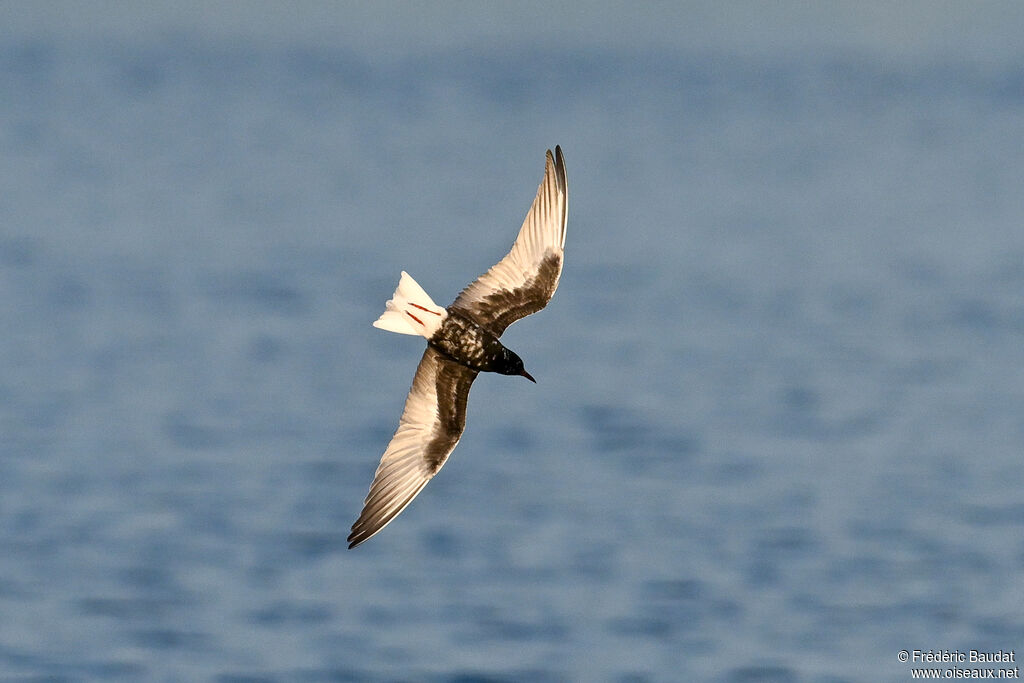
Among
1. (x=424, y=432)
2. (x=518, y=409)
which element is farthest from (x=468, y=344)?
(x=518, y=409)

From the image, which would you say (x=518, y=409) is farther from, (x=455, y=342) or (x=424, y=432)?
(x=455, y=342)

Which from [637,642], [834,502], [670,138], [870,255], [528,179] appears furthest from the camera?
[670,138]

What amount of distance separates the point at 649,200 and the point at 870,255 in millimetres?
5436

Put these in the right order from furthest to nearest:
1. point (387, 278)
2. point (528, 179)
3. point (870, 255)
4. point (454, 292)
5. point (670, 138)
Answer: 1. point (670, 138)
2. point (528, 179)
3. point (870, 255)
4. point (387, 278)
5. point (454, 292)

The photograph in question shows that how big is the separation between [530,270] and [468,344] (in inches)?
44.3

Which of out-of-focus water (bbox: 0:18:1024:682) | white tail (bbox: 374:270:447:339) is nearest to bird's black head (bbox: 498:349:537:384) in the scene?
white tail (bbox: 374:270:447:339)

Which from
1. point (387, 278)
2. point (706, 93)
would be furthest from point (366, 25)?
point (387, 278)

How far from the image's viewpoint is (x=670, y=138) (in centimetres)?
4978

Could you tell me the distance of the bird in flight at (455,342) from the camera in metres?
10.8

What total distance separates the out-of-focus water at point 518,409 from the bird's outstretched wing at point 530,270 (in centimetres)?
640

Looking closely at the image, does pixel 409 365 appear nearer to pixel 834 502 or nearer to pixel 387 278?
pixel 387 278

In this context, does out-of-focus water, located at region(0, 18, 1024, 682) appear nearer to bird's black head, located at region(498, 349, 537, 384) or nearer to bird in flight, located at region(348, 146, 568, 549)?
bird in flight, located at region(348, 146, 568, 549)

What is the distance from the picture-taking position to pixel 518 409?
1022 inches

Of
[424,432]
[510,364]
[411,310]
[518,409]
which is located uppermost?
[518,409]
